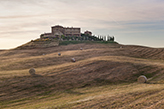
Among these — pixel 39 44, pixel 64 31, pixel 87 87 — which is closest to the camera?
pixel 87 87

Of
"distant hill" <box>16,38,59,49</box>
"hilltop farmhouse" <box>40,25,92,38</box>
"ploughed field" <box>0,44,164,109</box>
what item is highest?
"hilltop farmhouse" <box>40,25,92,38</box>

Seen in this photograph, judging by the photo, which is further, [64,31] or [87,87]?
[64,31]

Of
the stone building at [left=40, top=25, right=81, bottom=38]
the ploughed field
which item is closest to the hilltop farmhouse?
the stone building at [left=40, top=25, right=81, bottom=38]

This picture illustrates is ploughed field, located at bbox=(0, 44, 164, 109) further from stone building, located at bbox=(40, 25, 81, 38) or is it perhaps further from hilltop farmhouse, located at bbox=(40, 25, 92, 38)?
stone building, located at bbox=(40, 25, 81, 38)

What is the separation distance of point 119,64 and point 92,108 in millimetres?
23370

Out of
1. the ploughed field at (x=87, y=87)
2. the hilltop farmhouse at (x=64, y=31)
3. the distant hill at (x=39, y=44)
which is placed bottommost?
the ploughed field at (x=87, y=87)

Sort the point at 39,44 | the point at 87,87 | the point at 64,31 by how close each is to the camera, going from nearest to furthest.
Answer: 1. the point at 87,87
2. the point at 39,44
3. the point at 64,31

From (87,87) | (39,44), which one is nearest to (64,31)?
(39,44)

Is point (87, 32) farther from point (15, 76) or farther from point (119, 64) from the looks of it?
point (15, 76)

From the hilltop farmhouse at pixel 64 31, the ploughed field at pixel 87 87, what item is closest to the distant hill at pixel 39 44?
the hilltop farmhouse at pixel 64 31

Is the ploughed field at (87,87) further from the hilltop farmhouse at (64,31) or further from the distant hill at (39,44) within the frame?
the hilltop farmhouse at (64,31)

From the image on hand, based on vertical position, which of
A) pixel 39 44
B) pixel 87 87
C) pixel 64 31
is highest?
pixel 64 31

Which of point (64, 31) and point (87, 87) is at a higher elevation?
point (64, 31)

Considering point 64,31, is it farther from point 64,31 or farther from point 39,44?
point 39,44
